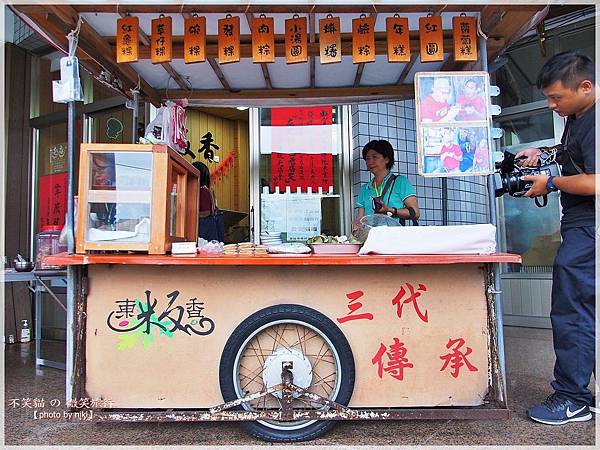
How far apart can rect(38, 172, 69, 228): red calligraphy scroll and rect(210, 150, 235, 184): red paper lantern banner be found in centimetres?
199

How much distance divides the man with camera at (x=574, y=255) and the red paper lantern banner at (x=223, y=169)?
204 inches

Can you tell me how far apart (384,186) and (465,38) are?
1.69 metres

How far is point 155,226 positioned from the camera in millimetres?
2770

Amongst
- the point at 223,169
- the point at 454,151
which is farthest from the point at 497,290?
the point at 223,169

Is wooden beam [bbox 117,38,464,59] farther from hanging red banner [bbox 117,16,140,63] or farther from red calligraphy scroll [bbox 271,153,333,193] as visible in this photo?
red calligraphy scroll [bbox 271,153,333,193]

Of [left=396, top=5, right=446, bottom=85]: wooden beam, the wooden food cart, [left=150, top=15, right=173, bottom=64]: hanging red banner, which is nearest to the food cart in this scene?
the wooden food cart

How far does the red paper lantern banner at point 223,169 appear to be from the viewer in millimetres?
7348

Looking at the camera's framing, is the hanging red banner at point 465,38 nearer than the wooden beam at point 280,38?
Yes

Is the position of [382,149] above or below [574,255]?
above

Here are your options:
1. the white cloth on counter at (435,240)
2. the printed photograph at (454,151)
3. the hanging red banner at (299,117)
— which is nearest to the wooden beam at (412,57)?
the printed photograph at (454,151)

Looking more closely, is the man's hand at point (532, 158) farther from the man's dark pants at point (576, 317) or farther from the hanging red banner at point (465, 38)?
the hanging red banner at point (465, 38)

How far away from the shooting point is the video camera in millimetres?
2887

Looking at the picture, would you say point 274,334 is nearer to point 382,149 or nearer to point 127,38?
point 127,38

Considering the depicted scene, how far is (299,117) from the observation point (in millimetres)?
5809
